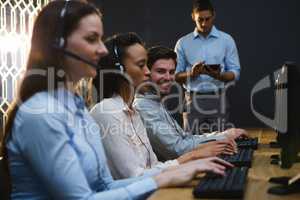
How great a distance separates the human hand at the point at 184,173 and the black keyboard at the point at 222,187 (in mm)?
27

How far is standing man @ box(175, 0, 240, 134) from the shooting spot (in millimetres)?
3951

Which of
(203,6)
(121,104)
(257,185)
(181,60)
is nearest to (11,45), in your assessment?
(181,60)

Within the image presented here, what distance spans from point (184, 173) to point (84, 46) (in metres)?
0.49

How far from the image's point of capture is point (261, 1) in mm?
5449

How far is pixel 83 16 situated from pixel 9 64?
2.15 metres

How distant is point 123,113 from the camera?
1980 mm

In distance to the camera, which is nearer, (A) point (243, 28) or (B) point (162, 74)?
(B) point (162, 74)

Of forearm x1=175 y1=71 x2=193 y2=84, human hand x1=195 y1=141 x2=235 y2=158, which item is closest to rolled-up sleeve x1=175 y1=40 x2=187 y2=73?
forearm x1=175 y1=71 x2=193 y2=84

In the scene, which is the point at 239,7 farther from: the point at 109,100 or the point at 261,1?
the point at 109,100

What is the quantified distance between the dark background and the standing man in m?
1.24

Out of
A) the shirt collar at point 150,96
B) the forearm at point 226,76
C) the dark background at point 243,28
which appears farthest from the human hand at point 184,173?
the dark background at point 243,28

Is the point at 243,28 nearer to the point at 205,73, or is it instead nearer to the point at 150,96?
the point at 205,73

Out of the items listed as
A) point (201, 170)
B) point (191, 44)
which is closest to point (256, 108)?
point (191, 44)

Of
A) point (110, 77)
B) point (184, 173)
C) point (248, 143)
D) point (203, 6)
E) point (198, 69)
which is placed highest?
point (203, 6)
